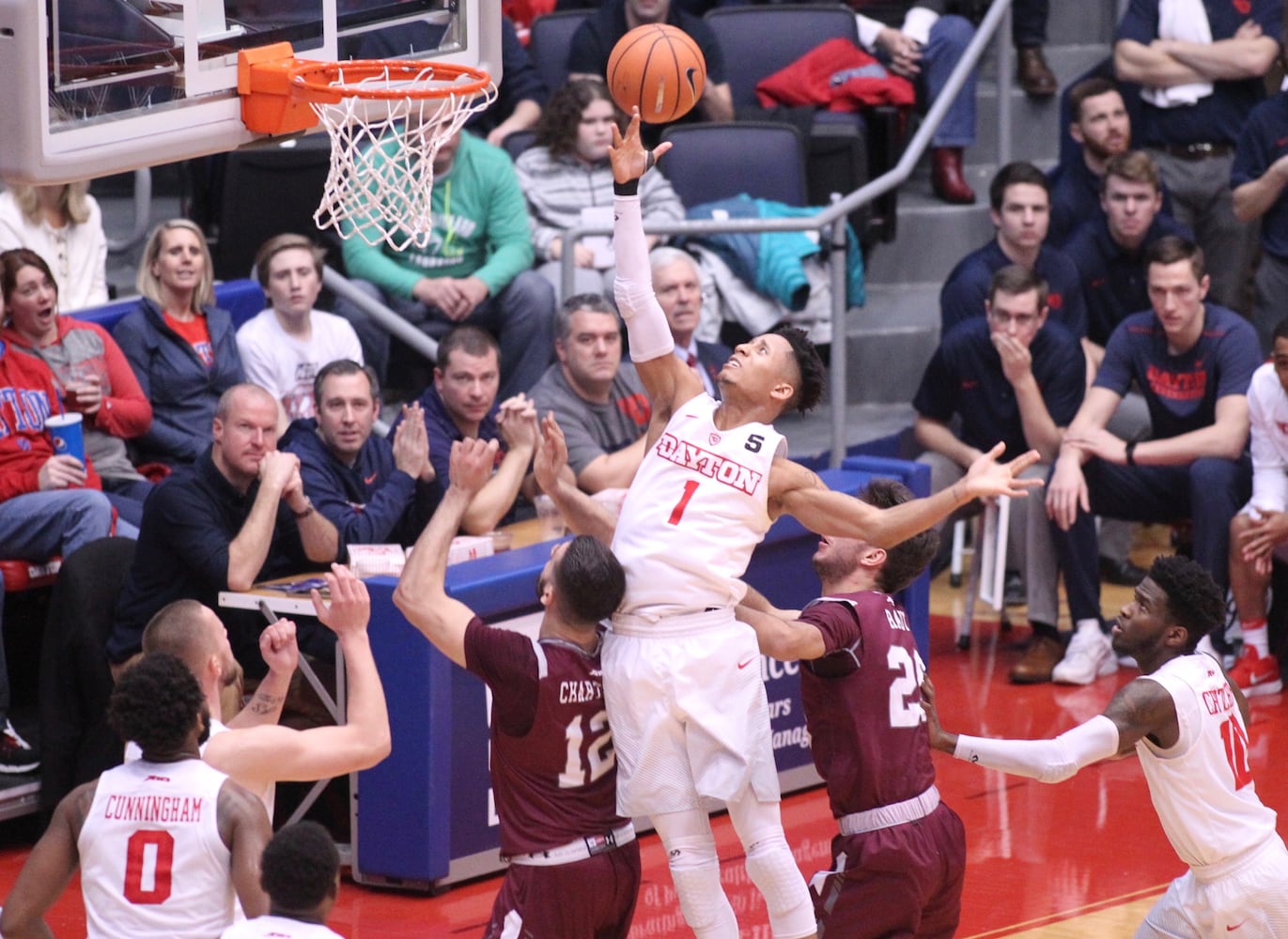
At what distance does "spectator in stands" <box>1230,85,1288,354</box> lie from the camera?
34.9 ft

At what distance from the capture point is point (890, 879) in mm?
5426

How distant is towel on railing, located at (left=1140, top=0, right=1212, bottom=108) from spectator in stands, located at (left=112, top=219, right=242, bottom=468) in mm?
5864

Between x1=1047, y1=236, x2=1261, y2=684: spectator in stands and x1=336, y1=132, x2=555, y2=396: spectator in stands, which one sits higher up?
x1=336, y1=132, x2=555, y2=396: spectator in stands

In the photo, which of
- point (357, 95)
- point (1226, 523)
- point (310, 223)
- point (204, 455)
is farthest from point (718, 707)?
point (310, 223)

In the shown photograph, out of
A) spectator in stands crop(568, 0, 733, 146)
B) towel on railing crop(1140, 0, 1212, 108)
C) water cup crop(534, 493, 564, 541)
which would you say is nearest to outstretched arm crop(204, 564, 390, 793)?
water cup crop(534, 493, 564, 541)

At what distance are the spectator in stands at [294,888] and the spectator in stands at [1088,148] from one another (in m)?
7.77

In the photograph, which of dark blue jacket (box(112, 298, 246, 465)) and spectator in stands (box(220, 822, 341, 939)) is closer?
spectator in stands (box(220, 822, 341, 939))

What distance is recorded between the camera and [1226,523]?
9.29 metres

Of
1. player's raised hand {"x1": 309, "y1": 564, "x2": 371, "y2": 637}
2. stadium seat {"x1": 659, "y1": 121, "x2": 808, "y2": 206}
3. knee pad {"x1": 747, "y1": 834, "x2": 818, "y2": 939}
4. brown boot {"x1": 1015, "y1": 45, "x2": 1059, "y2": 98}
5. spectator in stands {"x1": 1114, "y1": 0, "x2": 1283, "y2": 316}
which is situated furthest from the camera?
brown boot {"x1": 1015, "y1": 45, "x2": 1059, "y2": 98}

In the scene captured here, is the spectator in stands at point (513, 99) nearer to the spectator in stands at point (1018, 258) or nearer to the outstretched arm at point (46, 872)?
the spectator in stands at point (1018, 258)

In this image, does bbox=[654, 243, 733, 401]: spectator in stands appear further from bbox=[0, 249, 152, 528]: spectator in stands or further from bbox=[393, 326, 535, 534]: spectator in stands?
bbox=[0, 249, 152, 528]: spectator in stands

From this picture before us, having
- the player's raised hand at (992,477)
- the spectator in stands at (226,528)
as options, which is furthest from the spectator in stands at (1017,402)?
the player's raised hand at (992,477)

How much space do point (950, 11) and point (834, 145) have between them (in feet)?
6.59

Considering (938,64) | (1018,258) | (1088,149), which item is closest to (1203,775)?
(1018,258)
